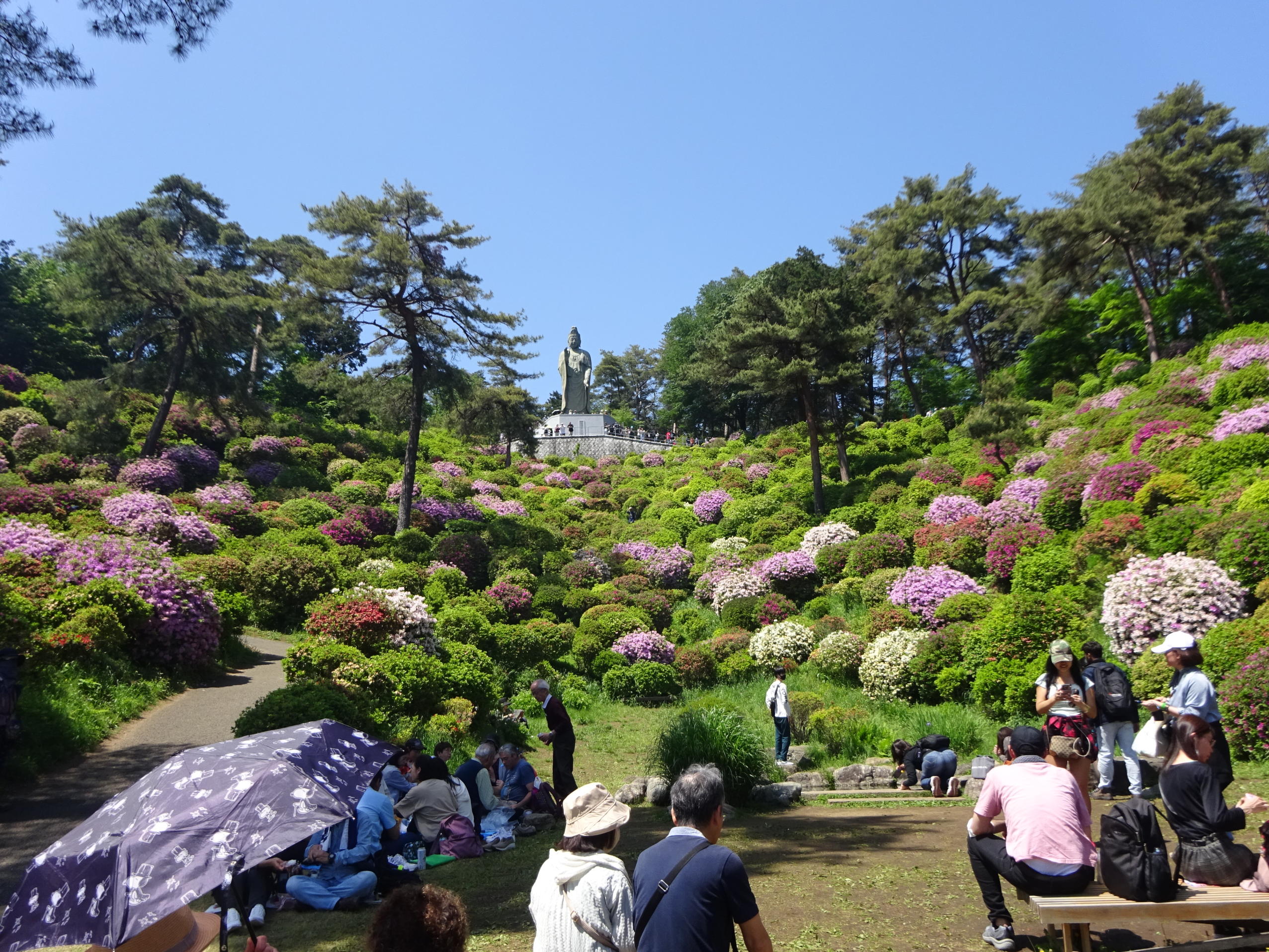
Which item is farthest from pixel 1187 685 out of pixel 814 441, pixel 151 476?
pixel 151 476

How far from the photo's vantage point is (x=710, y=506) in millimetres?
30172

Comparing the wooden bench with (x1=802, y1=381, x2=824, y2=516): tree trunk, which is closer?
the wooden bench

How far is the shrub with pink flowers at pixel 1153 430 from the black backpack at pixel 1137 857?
1673 cm

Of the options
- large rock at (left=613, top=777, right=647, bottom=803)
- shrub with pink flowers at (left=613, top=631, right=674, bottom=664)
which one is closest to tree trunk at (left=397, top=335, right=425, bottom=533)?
shrub with pink flowers at (left=613, top=631, right=674, bottom=664)

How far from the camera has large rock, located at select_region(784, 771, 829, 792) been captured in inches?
413

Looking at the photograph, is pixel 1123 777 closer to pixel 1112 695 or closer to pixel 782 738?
pixel 1112 695

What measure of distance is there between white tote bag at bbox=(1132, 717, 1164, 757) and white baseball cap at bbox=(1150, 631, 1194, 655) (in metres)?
0.57

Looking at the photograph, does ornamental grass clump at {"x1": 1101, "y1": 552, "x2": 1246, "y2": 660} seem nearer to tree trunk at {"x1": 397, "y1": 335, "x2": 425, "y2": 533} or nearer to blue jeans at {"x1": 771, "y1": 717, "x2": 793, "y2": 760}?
blue jeans at {"x1": 771, "y1": 717, "x2": 793, "y2": 760}

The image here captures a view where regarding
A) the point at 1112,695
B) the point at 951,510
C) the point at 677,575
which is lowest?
the point at 1112,695

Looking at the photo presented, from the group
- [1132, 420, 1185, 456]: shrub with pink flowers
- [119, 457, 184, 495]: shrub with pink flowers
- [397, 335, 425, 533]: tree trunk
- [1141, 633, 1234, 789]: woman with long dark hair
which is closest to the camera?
[1141, 633, 1234, 789]: woman with long dark hair

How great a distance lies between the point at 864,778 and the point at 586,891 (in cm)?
844

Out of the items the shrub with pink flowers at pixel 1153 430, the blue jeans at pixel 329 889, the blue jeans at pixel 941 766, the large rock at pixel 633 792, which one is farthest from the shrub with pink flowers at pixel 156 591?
the shrub with pink flowers at pixel 1153 430

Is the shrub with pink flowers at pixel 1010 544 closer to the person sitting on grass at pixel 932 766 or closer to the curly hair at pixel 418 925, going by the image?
the person sitting on grass at pixel 932 766

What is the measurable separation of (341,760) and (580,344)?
44.6 m
